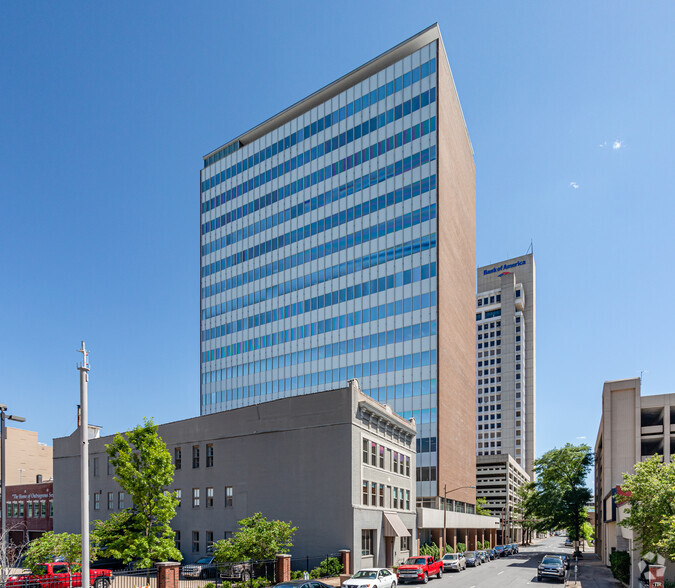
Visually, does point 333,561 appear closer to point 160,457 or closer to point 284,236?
point 160,457

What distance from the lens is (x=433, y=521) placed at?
60.3 meters

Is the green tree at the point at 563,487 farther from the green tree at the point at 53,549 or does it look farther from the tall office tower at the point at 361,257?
the green tree at the point at 53,549

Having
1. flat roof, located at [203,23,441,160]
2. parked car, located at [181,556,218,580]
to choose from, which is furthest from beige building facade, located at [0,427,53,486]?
parked car, located at [181,556,218,580]

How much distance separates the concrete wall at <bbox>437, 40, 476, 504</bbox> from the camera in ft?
230

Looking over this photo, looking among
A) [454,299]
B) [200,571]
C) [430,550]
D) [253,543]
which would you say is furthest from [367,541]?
[454,299]

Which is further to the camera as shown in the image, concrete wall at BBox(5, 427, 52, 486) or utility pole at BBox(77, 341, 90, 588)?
concrete wall at BBox(5, 427, 52, 486)

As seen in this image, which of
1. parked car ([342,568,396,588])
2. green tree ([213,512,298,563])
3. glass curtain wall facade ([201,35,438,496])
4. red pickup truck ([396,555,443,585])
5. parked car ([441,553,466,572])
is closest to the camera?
parked car ([342,568,396,588])

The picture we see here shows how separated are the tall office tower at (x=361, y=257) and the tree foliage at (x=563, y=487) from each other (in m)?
12.7

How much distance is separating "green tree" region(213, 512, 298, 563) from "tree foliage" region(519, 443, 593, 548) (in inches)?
Answer: 2575

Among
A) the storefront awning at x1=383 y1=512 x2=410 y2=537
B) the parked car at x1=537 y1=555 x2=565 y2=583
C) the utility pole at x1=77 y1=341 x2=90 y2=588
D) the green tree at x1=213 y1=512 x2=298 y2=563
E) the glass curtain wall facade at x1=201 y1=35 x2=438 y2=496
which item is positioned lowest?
the parked car at x1=537 y1=555 x2=565 y2=583

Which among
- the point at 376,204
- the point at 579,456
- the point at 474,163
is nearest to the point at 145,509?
the point at 376,204

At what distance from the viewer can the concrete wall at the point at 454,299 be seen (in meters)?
70.2

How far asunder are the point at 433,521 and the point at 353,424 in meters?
25.9

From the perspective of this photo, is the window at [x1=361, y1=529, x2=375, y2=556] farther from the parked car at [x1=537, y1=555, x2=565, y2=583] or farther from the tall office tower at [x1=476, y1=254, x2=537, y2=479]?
the tall office tower at [x1=476, y1=254, x2=537, y2=479]
